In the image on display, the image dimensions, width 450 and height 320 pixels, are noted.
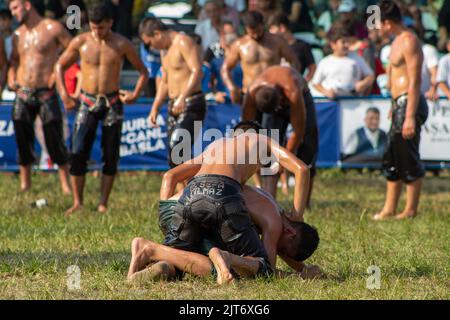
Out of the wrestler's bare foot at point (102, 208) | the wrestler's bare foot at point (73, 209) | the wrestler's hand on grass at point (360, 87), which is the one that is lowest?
the wrestler's bare foot at point (102, 208)

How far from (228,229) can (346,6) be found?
1005 cm

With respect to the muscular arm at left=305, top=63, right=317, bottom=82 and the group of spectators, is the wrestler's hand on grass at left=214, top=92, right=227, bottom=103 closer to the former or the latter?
the group of spectators

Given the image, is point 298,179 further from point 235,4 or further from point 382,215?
point 235,4

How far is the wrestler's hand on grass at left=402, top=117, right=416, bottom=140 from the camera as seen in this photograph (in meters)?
10.7

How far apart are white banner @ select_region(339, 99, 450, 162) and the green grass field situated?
0.54 m

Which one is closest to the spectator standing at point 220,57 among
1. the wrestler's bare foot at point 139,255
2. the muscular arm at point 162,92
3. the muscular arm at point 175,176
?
the muscular arm at point 162,92

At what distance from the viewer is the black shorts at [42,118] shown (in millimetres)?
12219

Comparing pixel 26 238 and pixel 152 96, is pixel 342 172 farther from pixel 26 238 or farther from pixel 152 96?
pixel 26 238

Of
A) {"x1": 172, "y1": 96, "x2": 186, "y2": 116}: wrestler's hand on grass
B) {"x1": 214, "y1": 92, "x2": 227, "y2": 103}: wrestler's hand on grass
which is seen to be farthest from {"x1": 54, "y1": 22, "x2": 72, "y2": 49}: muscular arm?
{"x1": 214, "y1": 92, "x2": 227, "y2": 103}: wrestler's hand on grass

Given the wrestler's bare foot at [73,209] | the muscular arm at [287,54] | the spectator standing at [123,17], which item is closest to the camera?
the wrestler's bare foot at [73,209]

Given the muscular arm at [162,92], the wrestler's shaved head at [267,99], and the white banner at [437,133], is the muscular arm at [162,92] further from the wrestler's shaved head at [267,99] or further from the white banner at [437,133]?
the white banner at [437,133]

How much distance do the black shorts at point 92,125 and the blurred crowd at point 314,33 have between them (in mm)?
2488
